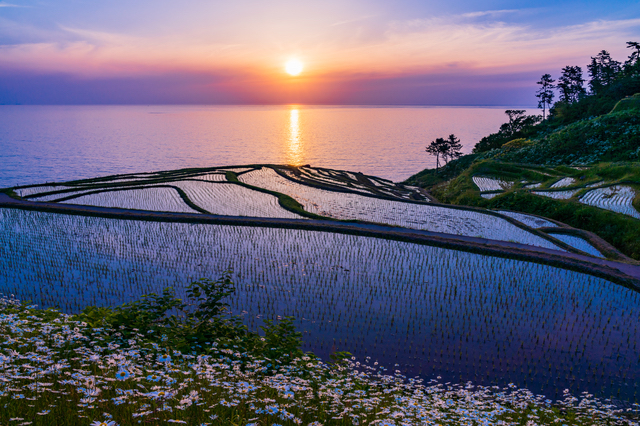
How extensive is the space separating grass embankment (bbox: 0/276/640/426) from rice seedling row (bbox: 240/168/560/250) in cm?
1346

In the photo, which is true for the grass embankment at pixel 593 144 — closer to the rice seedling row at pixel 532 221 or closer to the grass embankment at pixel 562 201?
the grass embankment at pixel 562 201

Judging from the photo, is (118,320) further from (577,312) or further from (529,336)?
(577,312)

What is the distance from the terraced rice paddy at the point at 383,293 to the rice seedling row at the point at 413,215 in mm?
4176

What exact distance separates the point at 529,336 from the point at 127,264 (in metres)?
13.9

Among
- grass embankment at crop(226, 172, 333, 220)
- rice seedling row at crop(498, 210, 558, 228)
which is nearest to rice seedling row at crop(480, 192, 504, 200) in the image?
rice seedling row at crop(498, 210, 558, 228)

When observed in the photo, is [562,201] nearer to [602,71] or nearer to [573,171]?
[573,171]

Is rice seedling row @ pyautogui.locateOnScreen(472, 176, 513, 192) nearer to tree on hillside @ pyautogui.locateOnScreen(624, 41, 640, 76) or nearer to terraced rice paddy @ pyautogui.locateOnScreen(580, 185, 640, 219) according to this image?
terraced rice paddy @ pyautogui.locateOnScreen(580, 185, 640, 219)

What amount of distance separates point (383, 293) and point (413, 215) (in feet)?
41.9

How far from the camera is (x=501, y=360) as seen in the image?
9.19m

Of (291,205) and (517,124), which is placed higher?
(517,124)

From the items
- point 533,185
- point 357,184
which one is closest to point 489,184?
point 533,185

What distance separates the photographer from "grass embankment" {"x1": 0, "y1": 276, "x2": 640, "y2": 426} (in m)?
4.17

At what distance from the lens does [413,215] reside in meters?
24.6

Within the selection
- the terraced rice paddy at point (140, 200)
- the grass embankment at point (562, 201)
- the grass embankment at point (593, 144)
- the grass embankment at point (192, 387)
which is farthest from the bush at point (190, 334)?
the grass embankment at point (593, 144)
